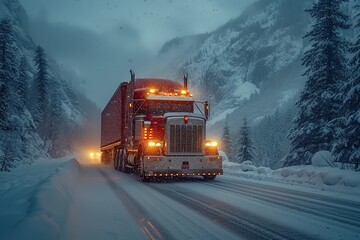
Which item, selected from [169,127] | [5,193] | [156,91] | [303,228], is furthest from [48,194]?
[156,91]

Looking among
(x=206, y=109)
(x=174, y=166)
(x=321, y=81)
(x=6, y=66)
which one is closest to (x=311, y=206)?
(x=174, y=166)

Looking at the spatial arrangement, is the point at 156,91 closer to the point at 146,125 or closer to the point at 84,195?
the point at 146,125

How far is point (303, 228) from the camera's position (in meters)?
5.69

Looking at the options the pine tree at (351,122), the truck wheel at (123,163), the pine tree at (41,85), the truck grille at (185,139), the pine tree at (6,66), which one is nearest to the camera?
the truck grille at (185,139)

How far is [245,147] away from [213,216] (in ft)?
132

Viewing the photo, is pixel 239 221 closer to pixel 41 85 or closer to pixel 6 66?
pixel 6 66

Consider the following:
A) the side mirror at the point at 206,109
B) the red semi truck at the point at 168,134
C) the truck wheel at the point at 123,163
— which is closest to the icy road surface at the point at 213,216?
the red semi truck at the point at 168,134

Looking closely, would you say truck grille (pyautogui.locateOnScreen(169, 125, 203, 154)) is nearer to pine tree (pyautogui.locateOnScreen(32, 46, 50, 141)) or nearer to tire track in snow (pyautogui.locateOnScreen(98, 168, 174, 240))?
tire track in snow (pyautogui.locateOnScreen(98, 168, 174, 240))

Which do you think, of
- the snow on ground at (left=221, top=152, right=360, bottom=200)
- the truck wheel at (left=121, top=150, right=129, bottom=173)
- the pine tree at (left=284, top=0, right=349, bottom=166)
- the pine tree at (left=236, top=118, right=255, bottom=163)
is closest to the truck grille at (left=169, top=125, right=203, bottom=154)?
the snow on ground at (left=221, top=152, right=360, bottom=200)

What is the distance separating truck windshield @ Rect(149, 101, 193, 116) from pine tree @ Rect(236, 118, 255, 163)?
30033 mm

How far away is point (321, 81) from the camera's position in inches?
878

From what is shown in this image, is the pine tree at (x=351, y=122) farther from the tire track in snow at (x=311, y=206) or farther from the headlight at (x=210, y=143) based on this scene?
the tire track in snow at (x=311, y=206)

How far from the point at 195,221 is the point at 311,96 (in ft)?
60.8

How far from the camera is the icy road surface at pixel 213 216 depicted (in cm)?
538
